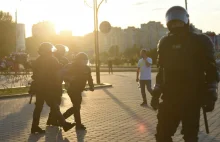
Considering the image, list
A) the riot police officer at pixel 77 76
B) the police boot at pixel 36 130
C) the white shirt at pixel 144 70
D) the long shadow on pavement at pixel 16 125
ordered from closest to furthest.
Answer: the long shadow on pavement at pixel 16 125 < the police boot at pixel 36 130 < the riot police officer at pixel 77 76 < the white shirt at pixel 144 70

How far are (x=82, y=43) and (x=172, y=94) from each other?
167 m

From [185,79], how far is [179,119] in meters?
0.44

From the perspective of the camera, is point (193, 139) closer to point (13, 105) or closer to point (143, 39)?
point (13, 105)

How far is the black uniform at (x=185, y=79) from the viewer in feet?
13.6

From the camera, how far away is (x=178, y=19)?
4215 millimetres

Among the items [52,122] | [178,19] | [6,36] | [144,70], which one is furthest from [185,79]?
[6,36]

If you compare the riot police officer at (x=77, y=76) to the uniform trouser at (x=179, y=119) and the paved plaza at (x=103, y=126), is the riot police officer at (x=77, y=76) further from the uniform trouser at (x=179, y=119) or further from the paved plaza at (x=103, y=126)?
the uniform trouser at (x=179, y=119)

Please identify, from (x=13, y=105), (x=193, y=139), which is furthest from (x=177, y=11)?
(x=13, y=105)

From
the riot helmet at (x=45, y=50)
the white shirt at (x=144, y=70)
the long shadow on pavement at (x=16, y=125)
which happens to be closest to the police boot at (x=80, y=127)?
the long shadow on pavement at (x=16, y=125)

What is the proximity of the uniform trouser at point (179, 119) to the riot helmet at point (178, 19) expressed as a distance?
30.2 inches

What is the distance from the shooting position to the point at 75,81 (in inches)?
340

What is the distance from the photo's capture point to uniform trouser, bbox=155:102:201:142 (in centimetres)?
421

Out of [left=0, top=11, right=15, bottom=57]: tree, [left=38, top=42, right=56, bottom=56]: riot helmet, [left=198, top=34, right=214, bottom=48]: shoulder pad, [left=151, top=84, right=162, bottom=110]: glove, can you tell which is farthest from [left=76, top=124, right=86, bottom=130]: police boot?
[left=0, top=11, right=15, bottom=57]: tree

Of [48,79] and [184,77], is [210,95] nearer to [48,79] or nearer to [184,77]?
[184,77]
